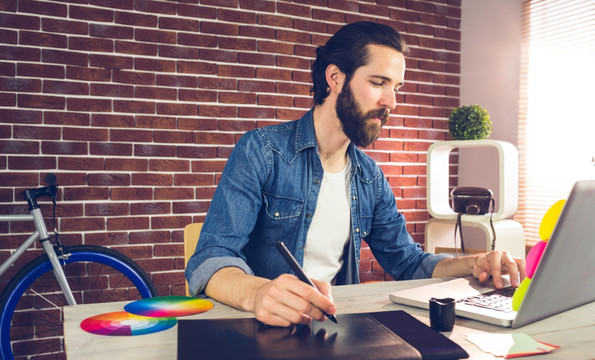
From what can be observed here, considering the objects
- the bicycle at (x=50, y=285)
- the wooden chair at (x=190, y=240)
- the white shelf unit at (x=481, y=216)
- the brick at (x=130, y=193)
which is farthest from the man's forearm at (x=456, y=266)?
the brick at (x=130, y=193)

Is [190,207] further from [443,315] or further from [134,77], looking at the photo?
Answer: [443,315]

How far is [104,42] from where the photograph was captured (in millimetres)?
2453

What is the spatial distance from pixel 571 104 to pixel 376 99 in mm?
1702

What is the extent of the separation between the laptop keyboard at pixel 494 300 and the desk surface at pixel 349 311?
0.07 metres

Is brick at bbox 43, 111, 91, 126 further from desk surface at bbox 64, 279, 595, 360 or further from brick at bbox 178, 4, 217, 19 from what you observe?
desk surface at bbox 64, 279, 595, 360

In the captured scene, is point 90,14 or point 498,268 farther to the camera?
point 90,14

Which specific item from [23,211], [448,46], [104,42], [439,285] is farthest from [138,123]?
[448,46]

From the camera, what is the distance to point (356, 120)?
1526 mm

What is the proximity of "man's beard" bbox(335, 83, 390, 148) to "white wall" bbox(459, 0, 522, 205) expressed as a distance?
1806 millimetres

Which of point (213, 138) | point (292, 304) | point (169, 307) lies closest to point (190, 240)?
point (169, 307)

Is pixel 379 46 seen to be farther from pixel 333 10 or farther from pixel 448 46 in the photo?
pixel 448 46

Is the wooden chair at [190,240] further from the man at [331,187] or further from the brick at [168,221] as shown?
the brick at [168,221]

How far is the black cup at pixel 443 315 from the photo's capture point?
33.9 inches

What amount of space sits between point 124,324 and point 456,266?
2.85ft
